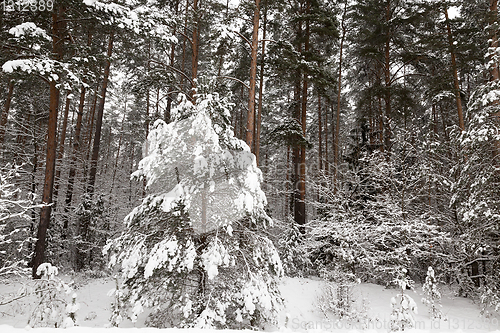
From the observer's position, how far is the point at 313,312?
822 centimetres

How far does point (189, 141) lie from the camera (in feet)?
19.3

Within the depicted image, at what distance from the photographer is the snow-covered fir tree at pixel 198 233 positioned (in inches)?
208

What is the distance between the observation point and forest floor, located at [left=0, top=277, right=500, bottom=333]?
6.70 metres

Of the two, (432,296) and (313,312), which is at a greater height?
(432,296)

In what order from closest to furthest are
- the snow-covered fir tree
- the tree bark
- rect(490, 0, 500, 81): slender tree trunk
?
the snow-covered fir tree → rect(490, 0, 500, 81): slender tree trunk → the tree bark

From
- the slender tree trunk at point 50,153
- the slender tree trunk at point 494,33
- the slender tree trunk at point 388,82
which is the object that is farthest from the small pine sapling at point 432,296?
the slender tree trunk at point 50,153

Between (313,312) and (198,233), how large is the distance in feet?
15.9

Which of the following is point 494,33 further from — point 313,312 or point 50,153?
point 50,153

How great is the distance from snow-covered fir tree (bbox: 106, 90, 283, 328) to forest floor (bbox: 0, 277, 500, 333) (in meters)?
0.95

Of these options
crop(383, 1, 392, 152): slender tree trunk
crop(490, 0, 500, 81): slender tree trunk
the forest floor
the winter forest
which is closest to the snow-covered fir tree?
the winter forest

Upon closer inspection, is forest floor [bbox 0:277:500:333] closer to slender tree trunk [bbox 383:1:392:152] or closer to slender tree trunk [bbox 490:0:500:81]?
slender tree trunk [bbox 383:1:392:152]

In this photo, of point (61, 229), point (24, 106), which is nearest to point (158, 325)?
point (61, 229)

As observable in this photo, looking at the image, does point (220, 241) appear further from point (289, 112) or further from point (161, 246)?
point (289, 112)

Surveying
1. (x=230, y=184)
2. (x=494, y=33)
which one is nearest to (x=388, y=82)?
(x=494, y=33)
